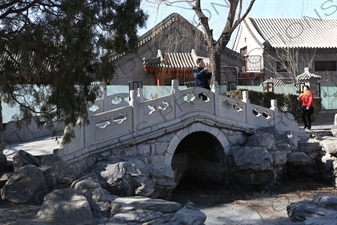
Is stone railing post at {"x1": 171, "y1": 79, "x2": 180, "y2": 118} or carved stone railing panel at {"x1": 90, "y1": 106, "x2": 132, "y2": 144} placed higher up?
stone railing post at {"x1": 171, "y1": 79, "x2": 180, "y2": 118}

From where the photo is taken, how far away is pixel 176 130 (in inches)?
385

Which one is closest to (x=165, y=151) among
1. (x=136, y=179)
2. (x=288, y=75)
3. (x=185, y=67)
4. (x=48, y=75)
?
(x=136, y=179)

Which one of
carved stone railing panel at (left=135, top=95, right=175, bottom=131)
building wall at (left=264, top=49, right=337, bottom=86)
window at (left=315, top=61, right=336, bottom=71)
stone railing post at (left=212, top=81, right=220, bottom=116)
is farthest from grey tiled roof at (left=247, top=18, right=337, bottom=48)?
carved stone railing panel at (left=135, top=95, right=175, bottom=131)

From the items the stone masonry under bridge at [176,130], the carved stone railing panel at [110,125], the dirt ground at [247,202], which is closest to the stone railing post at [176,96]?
the stone masonry under bridge at [176,130]

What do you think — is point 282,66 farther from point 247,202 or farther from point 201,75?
point 247,202

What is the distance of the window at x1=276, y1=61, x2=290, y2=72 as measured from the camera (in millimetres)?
20297

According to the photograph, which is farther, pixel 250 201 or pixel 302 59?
pixel 302 59

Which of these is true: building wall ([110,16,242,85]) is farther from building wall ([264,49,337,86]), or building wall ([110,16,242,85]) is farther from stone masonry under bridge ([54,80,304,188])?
stone masonry under bridge ([54,80,304,188])

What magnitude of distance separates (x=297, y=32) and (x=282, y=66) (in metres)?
3.23

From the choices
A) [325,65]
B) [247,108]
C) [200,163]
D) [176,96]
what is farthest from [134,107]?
[325,65]

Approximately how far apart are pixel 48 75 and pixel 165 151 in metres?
5.01

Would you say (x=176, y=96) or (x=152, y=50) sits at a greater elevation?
(x=152, y=50)

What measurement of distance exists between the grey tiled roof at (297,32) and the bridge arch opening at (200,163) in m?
10.4

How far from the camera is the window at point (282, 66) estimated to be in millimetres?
20297
